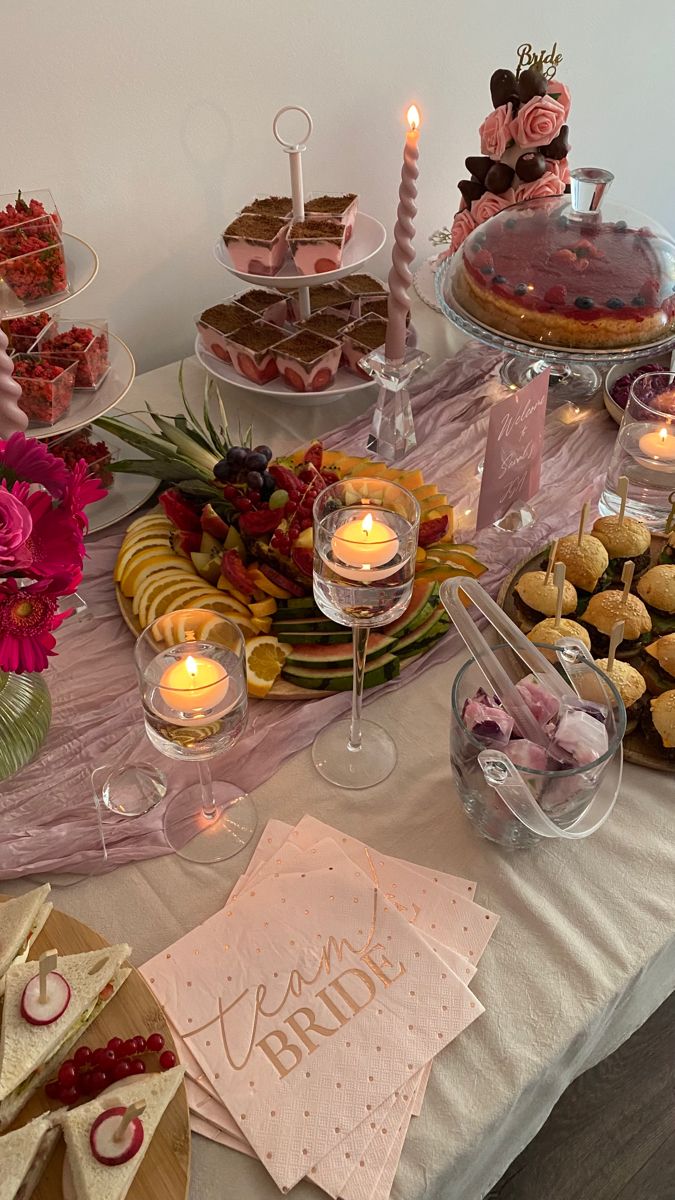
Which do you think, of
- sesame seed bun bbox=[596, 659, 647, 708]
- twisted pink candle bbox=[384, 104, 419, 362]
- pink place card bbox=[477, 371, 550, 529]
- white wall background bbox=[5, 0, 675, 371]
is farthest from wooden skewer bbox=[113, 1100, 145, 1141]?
white wall background bbox=[5, 0, 675, 371]

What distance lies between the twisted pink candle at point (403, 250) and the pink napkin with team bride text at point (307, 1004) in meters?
0.78

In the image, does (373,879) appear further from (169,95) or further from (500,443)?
(169,95)

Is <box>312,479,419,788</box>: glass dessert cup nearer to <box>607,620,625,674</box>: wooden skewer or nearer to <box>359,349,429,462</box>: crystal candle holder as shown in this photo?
<box>607,620,625,674</box>: wooden skewer

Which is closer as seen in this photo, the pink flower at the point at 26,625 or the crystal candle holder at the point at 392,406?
the pink flower at the point at 26,625

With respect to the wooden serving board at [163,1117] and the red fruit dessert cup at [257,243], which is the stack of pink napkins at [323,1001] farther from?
the red fruit dessert cup at [257,243]

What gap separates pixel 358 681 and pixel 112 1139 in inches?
18.8

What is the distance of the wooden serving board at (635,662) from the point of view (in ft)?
3.26

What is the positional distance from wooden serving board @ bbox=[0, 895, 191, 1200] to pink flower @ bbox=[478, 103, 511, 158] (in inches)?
52.1

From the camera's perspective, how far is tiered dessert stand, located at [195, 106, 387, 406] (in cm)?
143

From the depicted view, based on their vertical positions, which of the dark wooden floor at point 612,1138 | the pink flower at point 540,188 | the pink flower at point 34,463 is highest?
the pink flower at point 540,188

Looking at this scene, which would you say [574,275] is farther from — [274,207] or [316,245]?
[274,207]

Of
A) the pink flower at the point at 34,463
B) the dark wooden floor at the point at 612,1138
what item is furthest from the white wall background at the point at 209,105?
the dark wooden floor at the point at 612,1138

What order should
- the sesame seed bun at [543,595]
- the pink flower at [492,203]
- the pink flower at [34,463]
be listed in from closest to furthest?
the pink flower at [34,463], the sesame seed bun at [543,595], the pink flower at [492,203]

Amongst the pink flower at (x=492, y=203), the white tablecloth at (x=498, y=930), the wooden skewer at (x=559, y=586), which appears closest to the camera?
the white tablecloth at (x=498, y=930)
